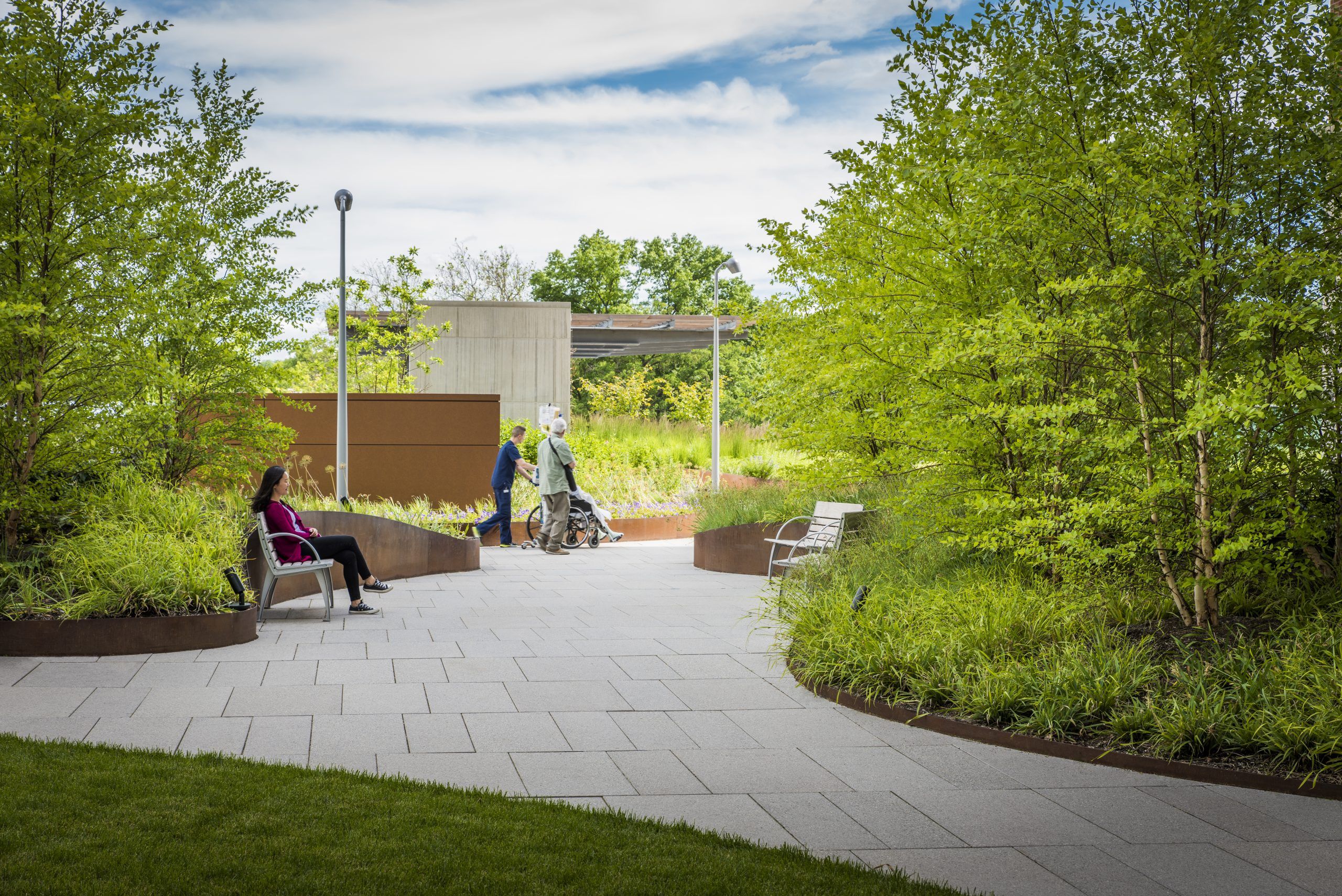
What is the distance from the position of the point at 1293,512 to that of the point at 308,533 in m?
7.67

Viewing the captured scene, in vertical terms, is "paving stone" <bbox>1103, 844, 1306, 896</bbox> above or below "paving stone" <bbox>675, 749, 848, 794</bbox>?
above

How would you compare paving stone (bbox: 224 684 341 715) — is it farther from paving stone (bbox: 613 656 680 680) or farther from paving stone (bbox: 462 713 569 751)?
paving stone (bbox: 613 656 680 680)

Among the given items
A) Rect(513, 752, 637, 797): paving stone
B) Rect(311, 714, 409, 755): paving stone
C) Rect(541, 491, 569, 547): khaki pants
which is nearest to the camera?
Rect(513, 752, 637, 797): paving stone

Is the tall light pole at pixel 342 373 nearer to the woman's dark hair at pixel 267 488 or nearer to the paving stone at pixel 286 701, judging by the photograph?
the woman's dark hair at pixel 267 488

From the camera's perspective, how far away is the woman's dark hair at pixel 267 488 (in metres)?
8.97

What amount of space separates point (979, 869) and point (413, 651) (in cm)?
499

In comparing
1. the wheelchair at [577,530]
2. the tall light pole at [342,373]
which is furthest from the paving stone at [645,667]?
the tall light pole at [342,373]

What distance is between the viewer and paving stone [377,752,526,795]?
4586 mm

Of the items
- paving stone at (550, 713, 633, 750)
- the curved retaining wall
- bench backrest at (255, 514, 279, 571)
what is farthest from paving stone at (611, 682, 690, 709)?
the curved retaining wall

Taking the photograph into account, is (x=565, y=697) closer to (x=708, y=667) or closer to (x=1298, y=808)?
(x=708, y=667)

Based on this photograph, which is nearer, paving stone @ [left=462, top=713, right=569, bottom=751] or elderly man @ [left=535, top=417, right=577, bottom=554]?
paving stone @ [left=462, top=713, right=569, bottom=751]

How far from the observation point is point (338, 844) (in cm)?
375

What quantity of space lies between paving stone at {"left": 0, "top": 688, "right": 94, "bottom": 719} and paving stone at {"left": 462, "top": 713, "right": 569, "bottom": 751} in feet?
7.21

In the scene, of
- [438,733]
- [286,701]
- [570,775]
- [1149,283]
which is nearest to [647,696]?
[438,733]
